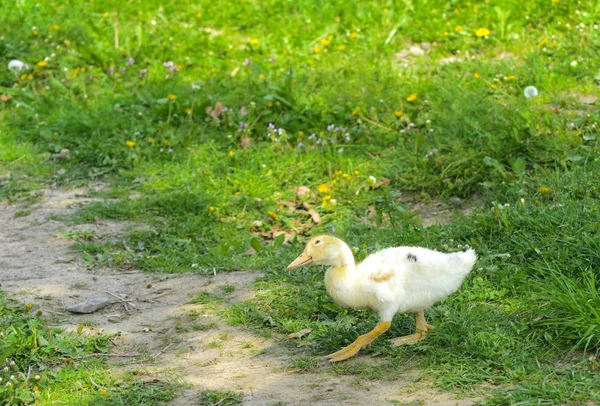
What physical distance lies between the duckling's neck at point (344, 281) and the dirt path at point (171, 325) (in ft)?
1.22

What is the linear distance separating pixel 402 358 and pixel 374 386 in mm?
300

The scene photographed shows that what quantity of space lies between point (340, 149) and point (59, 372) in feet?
12.5

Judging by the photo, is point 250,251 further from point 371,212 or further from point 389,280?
point 389,280

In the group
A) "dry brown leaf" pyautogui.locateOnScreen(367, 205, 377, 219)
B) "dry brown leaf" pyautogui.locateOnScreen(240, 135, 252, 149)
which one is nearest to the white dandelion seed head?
"dry brown leaf" pyautogui.locateOnScreen(240, 135, 252, 149)

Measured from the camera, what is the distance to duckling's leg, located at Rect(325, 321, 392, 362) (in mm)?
4512

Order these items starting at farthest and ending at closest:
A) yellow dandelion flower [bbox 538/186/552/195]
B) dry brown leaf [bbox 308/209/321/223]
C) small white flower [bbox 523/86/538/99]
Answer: small white flower [bbox 523/86/538/99], dry brown leaf [bbox 308/209/321/223], yellow dandelion flower [bbox 538/186/552/195]

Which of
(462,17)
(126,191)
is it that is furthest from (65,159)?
(462,17)

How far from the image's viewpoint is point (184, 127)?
8.40 m

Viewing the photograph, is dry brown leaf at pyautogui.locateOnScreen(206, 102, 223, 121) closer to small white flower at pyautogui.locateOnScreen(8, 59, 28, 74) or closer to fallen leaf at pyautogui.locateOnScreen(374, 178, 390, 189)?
fallen leaf at pyautogui.locateOnScreen(374, 178, 390, 189)

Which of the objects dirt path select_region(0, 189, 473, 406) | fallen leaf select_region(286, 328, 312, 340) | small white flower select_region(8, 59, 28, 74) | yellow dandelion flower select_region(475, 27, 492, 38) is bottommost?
dirt path select_region(0, 189, 473, 406)

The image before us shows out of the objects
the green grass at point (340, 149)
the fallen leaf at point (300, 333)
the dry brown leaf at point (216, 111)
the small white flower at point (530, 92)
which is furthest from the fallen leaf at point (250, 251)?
the small white flower at point (530, 92)

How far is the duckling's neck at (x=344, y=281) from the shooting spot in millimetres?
4582

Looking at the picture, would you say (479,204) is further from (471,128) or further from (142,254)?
(142,254)

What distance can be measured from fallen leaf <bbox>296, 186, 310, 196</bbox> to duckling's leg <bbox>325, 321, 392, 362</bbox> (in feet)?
9.73
